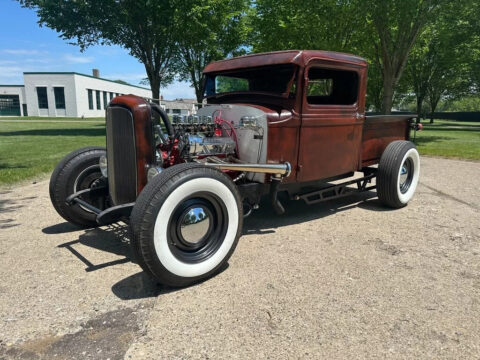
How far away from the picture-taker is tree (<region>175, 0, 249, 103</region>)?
1658cm

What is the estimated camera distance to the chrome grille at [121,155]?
313 cm

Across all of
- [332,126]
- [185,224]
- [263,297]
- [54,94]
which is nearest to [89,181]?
[185,224]

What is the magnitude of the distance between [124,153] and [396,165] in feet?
11.3

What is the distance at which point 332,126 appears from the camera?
4.07 meters

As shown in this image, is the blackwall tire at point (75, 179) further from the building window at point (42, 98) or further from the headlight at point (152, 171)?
the building window at point (42, 98)

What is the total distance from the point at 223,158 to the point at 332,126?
1323 mm

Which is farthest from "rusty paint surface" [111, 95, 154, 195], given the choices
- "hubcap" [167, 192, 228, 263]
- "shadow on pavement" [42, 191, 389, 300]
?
"shadow on pavement" [42, 191, 389, 300]

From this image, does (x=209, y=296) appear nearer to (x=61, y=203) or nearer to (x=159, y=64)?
(x=61, y=203)

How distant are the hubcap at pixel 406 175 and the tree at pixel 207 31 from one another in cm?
1396

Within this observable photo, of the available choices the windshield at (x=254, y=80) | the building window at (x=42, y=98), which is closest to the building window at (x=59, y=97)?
the building window at (x=42, y=98)

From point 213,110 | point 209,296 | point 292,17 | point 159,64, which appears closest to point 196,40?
point 159,64

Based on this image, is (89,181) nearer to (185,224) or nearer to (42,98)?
(185,224)

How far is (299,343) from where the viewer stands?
210 cm

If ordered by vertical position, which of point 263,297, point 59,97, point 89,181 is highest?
point 59,97
